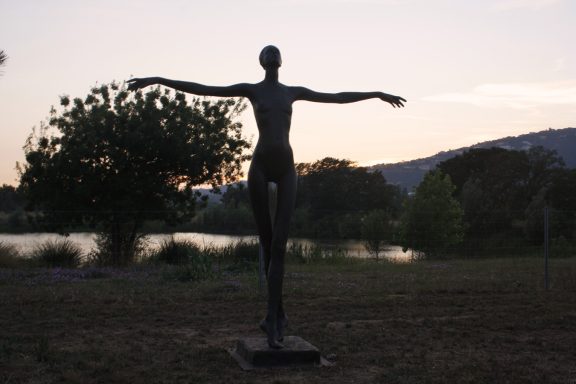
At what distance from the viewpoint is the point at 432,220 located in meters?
26.5

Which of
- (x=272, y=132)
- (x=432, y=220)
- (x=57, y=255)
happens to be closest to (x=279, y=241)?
(x=272, y=132)

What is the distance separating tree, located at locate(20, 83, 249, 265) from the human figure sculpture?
10.3m

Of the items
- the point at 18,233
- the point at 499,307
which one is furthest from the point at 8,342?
the point at 18,233

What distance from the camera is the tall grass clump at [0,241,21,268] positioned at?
14961 mm

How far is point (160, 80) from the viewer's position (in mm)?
6223

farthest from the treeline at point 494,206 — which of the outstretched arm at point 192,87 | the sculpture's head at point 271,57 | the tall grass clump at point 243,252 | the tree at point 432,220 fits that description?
the outstretched arm at point 192,87

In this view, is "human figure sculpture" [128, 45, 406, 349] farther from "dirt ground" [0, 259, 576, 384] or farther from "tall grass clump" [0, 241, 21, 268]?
"tall grass clump" [0, 241, 21, 268]

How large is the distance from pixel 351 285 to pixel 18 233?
1147cm

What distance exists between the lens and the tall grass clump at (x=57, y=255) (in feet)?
50.9

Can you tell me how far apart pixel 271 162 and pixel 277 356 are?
6.19 feet

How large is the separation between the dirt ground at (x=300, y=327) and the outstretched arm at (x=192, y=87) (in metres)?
2.66

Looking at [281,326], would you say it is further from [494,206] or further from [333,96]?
[494,206]

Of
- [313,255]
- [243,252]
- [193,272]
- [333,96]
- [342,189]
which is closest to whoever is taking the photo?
[333,96]

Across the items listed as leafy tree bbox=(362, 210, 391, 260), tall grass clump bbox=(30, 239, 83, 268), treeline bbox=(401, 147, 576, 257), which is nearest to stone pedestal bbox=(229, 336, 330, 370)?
treeline bbox=(401, 147, 576, 257)
